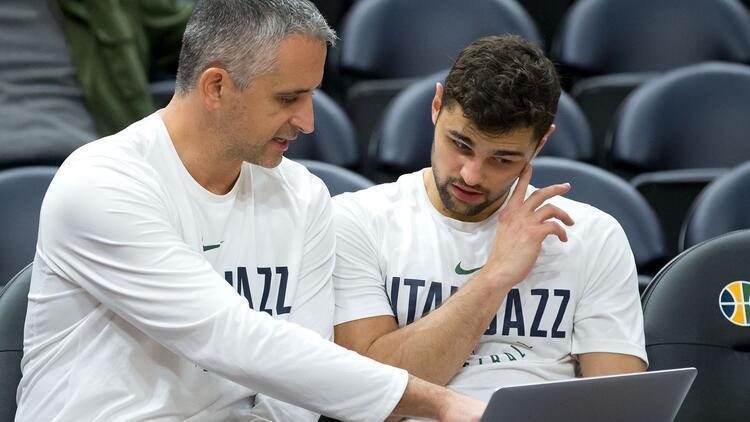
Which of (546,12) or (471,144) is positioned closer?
(471,144)

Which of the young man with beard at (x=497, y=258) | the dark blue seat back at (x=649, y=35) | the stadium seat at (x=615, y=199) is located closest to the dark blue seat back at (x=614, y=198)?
the stadium seat at (x=615, y=199)

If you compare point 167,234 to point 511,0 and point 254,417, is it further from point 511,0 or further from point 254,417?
point 511,0

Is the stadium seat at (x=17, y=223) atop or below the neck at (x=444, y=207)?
below

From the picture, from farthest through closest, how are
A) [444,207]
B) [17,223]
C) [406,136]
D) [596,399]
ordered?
1. [406,136]
2. [17,223]
3. [444,207]
4. [596,399]

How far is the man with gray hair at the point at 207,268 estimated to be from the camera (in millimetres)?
1902

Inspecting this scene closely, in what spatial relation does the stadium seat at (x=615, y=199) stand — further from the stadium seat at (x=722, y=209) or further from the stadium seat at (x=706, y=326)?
the stadium seat at (x=706, y=326)

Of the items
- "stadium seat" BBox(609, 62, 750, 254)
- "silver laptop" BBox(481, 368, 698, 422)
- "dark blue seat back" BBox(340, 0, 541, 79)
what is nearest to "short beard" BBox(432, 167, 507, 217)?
"silver laptop" BBox(481, 368, 698, 422)

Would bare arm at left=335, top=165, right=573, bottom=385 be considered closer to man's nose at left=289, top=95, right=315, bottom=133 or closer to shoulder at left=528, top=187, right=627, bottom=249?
shoulder at left=528, top=187, right=627, bottom=249

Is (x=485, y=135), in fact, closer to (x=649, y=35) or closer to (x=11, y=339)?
(x=11, y=339)

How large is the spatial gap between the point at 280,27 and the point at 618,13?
2244 millimetres

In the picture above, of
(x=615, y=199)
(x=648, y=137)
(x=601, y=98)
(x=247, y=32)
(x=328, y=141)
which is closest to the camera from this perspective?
(x=247, y=32)

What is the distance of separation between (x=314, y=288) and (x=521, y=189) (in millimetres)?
462

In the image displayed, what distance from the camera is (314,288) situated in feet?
7.31

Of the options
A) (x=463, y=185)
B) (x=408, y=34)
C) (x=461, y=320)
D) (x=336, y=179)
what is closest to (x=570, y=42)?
(x=408, y=34)
